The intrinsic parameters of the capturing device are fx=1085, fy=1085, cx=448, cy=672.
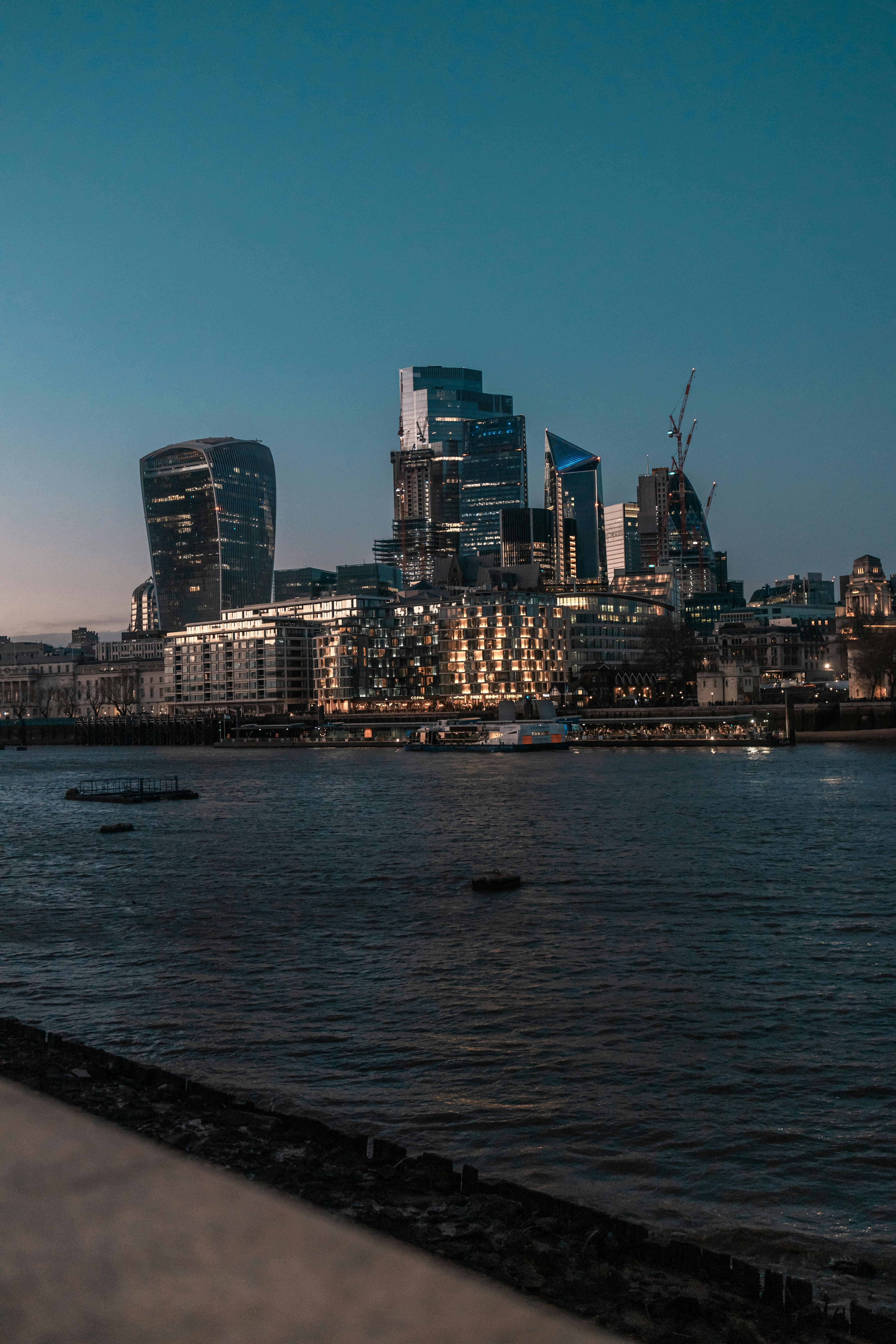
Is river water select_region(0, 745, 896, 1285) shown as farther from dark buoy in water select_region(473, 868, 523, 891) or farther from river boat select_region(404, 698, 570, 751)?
river boat select_region(404, 698, 570, 751)

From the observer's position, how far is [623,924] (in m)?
31.5

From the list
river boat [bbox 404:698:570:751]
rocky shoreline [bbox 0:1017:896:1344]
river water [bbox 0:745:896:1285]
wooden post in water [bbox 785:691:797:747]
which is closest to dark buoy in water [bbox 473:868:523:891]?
river water [bbox 0:745:896:1285]

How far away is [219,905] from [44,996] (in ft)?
42.3

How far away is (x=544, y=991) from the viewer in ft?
78.5

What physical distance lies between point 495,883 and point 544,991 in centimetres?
1389

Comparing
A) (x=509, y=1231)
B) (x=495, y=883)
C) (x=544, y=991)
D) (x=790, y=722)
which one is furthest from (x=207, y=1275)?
(x=790, y=722)

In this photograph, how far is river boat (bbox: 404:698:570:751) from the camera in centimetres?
16150

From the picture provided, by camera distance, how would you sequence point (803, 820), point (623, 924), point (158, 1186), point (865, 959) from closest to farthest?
point (158, 1186) → point (865, 959) → point (623, 924) → point (803, 820)

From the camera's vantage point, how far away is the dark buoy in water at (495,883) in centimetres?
3775

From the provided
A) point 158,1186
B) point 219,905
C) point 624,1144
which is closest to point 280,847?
point 219,905

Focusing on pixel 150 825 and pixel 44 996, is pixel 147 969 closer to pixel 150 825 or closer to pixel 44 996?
pixel 44 996

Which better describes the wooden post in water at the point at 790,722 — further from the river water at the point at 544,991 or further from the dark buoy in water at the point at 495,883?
the dark buoy in water at the point at 495,883

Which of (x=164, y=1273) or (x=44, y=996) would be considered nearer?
(x=164, y=1273)

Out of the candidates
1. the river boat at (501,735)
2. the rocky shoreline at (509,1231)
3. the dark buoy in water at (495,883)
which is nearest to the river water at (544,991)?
the dark buoy in water at (495,883)
